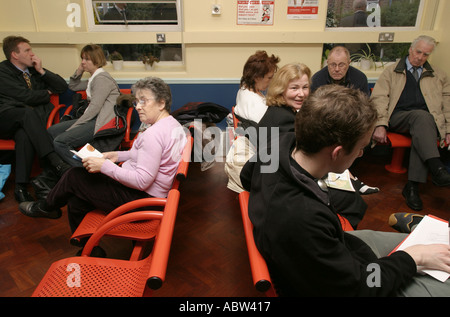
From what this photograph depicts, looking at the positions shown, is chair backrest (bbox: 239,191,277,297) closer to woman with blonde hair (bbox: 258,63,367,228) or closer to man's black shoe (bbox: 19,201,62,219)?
woman with blonde hair (bbox: 258,63,367,228)

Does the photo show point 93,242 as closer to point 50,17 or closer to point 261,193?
point 261,193

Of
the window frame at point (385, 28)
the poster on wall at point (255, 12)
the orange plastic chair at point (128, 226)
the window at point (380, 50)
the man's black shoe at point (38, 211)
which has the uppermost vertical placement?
the poster on wall at point (255, 12)

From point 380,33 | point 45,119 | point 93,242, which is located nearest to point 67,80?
point 45,119

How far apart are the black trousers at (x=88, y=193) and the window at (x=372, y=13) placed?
3607 mm

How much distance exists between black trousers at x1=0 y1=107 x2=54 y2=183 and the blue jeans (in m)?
0.11

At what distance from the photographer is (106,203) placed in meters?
1.79

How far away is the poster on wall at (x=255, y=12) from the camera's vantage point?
3.74 metres

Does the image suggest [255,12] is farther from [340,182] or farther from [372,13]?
[340,182]

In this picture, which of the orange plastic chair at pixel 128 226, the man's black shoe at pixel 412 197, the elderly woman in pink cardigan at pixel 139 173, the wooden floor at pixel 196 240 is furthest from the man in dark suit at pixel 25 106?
the man's black shoe at pixel 412 197

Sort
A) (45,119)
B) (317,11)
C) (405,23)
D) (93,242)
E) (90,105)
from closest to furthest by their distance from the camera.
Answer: (93,242), (90,105), (45,119), (317,11), (405,23)

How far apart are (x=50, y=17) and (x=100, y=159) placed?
304 centimetres

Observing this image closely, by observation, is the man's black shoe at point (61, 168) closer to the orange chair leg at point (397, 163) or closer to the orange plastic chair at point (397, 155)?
the orange plastic chair at point (397, 155)

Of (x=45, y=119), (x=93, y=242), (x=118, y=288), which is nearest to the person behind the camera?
(x=118, y=288)
